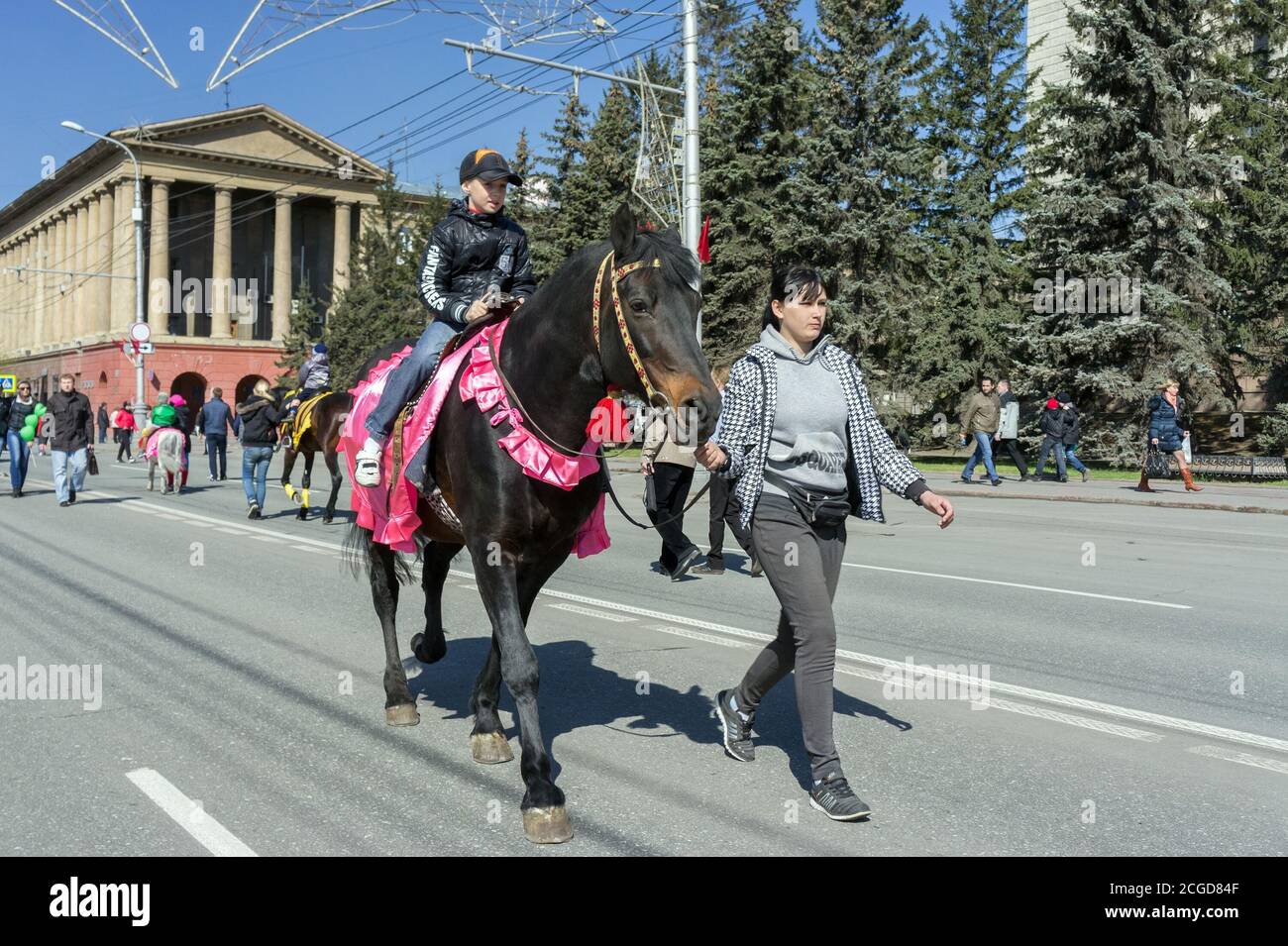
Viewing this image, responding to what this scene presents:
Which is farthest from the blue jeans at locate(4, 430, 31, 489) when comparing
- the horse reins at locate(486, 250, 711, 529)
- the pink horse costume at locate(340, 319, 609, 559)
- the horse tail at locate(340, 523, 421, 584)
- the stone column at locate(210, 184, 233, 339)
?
the stone column at locate(210, 184, 233, 339)

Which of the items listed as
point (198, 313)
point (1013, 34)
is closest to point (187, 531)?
point (1013, 34)

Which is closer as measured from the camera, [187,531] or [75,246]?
[187,531]

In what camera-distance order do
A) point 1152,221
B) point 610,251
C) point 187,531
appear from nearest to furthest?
point 610,251 → point 187,531 → point 1152,221

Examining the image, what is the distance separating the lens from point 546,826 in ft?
13.4

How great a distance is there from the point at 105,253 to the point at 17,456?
61.6m

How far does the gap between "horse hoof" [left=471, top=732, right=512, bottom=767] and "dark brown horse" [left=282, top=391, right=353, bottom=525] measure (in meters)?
9.43

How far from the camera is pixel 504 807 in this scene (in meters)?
4.47

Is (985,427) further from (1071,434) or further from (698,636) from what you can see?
(698,636)

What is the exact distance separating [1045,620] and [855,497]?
4413 millimetres

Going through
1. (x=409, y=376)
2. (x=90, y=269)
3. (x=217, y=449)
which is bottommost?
(x=217, y=449)

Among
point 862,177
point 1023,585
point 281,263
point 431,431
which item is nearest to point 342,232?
point 281,263

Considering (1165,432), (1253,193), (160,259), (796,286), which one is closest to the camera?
(796,286)

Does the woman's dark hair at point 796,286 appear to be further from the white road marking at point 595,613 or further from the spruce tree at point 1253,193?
the spruce tree at point 1253,193
